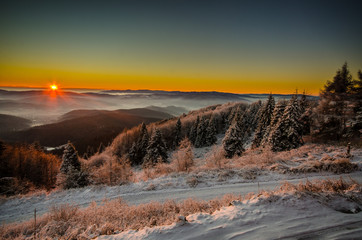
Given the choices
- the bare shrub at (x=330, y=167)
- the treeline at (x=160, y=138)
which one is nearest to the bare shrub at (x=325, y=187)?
the bare shrub at (x=330, y=167)

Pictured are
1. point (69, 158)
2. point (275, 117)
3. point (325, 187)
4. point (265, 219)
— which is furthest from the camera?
point (275, 117)

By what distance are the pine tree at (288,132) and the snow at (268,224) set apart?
67.5 ft

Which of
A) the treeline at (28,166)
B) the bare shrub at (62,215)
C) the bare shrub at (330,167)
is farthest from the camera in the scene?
the treeline at (28,166)

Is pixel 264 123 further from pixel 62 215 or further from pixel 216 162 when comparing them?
pixel 62 215

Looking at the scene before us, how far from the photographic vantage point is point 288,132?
2236 centimetres

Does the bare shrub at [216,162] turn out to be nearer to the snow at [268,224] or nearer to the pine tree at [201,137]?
the snow at [268,224]

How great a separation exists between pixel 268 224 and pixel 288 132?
23.0 meters

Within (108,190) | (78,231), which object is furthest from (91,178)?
(78,231)

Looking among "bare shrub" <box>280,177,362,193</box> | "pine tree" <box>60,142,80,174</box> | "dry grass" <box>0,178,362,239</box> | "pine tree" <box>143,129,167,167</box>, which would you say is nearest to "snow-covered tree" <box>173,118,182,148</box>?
"pine tree" <box>143,129,167,167</box>

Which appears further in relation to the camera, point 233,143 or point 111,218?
point 233,143

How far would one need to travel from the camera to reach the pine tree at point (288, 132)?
22.2m

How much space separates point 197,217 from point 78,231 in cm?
343

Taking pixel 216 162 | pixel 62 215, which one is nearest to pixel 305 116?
pixel 216 162

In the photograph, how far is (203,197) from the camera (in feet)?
23.1
